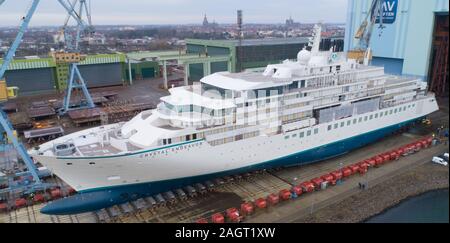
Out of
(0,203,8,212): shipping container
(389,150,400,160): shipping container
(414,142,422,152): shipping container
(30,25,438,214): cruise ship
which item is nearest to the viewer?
(30,25,438,214): cruise ship

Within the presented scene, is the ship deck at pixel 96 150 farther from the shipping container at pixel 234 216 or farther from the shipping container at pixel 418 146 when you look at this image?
the shipping container at pixel 418 146


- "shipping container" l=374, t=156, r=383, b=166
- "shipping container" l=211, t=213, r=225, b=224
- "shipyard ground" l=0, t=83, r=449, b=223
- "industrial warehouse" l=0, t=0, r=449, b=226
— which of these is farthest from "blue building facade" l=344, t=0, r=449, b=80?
"shipping container" l=211, t=213, r=225, b=224

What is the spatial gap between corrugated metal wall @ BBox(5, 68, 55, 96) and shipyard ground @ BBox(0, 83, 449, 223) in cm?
3261

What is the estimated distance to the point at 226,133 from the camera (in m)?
17.8

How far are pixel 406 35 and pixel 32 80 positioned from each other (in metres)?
47.8

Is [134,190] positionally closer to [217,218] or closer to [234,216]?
[217,218]

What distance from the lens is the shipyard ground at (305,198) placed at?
16.4m

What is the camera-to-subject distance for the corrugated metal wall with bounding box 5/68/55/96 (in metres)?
42.7

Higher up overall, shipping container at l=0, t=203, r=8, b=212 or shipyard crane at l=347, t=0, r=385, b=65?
shipyard crane at l=347, t=0, r=385, b=65

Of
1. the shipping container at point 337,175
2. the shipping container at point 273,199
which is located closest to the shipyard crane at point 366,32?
the shipping container at point 337,175

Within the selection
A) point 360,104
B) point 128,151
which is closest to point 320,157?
point 360,104

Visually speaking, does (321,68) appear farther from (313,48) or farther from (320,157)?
(320,157)

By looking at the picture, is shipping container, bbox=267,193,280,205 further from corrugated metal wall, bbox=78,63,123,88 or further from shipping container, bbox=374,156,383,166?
corrugated metal wall, bbox=78,63,123,88

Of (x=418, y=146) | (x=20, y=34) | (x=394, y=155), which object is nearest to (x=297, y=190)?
(x=394, y=155)
